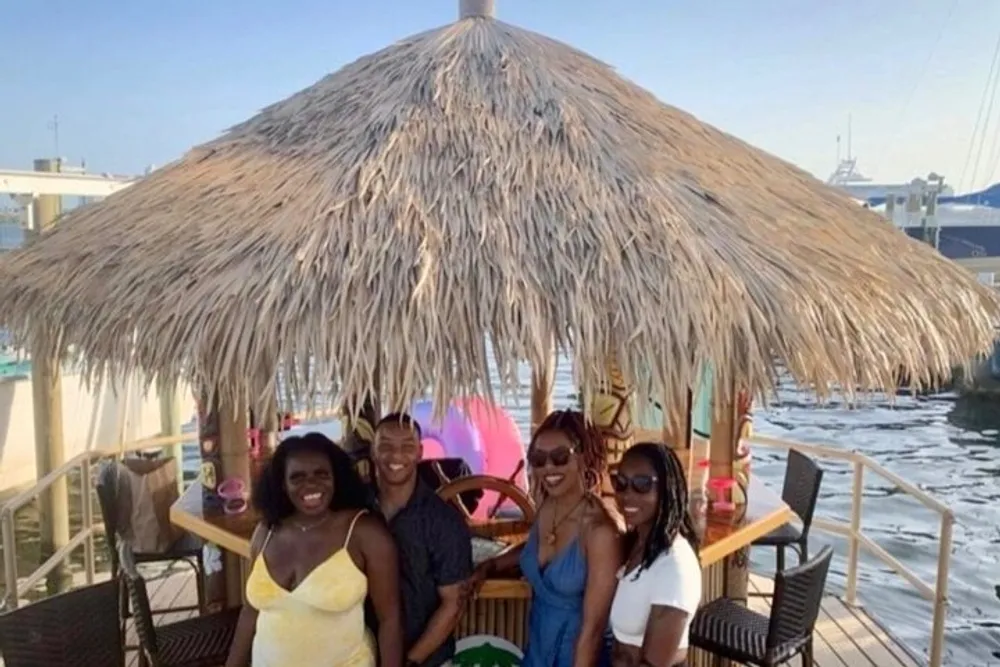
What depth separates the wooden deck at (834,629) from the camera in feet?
15.4

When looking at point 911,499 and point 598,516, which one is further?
point 911,499

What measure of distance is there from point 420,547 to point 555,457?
20.8 inches

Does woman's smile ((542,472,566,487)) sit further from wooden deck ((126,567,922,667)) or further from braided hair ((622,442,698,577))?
wooden deck ((126,567,922,667))

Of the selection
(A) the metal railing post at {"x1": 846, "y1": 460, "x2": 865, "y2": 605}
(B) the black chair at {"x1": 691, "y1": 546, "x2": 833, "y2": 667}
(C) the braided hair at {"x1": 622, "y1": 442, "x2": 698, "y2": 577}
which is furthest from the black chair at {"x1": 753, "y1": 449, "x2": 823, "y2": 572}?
(C) the braided hair at {"x1": 622, "y1": 442, "x2": 698, "y2": 577}

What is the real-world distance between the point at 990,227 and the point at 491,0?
120ft

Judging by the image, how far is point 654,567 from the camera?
248 cm

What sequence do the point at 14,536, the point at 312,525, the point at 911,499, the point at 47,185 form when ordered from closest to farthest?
the point at 312,525, the point at 14,536, the point at 47,185, the point at 911,499

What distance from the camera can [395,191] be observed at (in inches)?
119

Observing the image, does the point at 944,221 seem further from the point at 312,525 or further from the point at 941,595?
the point at 312,525

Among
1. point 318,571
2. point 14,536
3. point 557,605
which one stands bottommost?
point 14,536

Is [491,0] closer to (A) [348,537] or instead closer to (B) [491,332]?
(B) [491,332]

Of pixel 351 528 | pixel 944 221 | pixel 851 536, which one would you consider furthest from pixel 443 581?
pixel 944 221

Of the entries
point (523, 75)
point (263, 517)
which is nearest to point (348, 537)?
point (263, 517)

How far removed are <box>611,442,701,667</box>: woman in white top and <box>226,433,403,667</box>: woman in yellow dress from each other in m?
0.73
